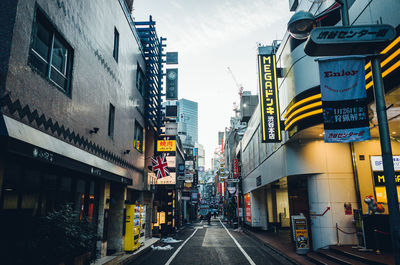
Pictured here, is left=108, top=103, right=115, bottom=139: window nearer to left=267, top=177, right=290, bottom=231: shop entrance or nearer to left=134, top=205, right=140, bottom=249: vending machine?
left=134, top=205, right=140, bottom=249: vending machine

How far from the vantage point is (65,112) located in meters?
8.62

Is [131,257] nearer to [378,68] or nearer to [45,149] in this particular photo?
[45,149]

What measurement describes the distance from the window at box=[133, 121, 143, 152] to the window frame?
29.1 feet

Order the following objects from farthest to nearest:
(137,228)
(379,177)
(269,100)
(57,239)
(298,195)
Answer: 1. (298,195)
2. (269,100)
3. (137,228)
4. (379,177)
5. (57,239)

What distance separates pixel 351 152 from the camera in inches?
567

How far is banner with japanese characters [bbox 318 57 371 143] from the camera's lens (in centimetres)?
599

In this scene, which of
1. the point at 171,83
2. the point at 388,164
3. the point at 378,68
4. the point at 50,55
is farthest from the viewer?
A: the point at 171,83

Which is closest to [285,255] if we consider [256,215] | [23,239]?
[23,239]

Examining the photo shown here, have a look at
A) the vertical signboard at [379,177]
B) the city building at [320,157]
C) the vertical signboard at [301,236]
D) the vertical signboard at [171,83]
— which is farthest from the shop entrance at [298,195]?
the vertical signboard at [171,83]

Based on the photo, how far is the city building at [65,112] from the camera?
6.16 m

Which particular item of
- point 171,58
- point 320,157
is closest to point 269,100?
point 320,157

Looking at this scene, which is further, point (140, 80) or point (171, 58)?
point (171, 58)

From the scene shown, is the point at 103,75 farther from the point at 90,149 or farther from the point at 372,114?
the point at 372,114

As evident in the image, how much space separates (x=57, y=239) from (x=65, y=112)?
3877 millimetres
